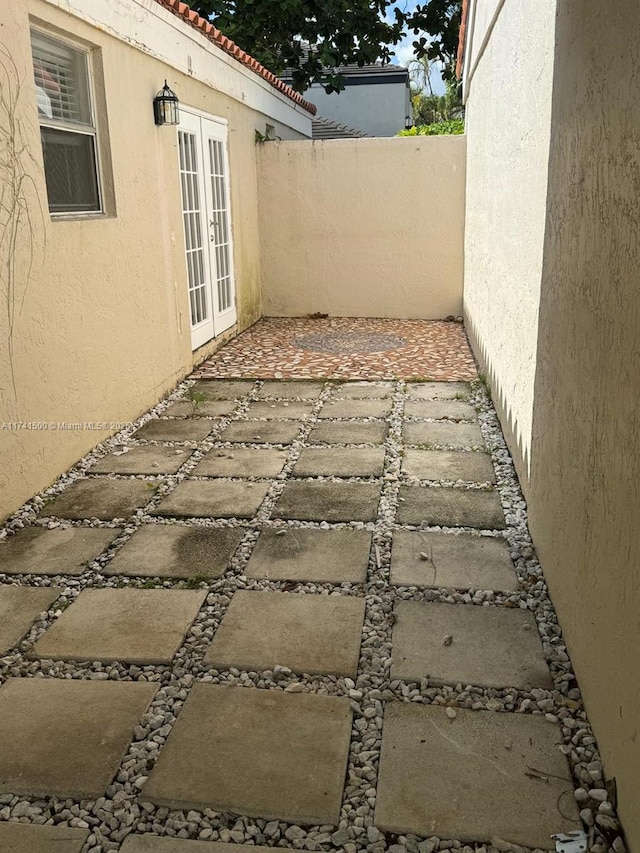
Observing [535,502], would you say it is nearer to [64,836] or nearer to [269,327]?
[64,836]

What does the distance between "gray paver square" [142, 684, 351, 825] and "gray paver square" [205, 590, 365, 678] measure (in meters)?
0.16

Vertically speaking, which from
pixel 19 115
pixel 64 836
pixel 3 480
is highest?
pixel 19 115

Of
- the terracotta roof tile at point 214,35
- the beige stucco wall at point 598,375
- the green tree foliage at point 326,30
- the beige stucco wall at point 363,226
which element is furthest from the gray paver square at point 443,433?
the green tree foliage at point 326,30

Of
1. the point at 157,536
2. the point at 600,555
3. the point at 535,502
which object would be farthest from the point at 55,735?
the point at 535,502

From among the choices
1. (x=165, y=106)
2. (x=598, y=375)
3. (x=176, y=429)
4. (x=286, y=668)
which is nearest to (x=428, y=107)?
(x=165, y=106)

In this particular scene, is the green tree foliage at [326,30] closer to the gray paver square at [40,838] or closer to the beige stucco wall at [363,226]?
the beige stucco wall at [363,226]

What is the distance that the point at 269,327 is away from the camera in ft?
31.2

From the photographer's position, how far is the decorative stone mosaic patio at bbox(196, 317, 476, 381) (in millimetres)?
7070

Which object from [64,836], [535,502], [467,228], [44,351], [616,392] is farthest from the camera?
[467,228]

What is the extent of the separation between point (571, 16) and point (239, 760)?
2.86m

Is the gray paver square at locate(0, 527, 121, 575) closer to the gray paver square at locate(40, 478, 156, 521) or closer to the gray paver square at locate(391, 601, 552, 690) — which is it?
the gray paver square at locate(40, 478, 156, 521)

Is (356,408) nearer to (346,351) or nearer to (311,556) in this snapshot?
(346,351)

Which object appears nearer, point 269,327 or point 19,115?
point 19,115

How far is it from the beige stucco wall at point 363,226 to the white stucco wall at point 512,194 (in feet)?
5.79
